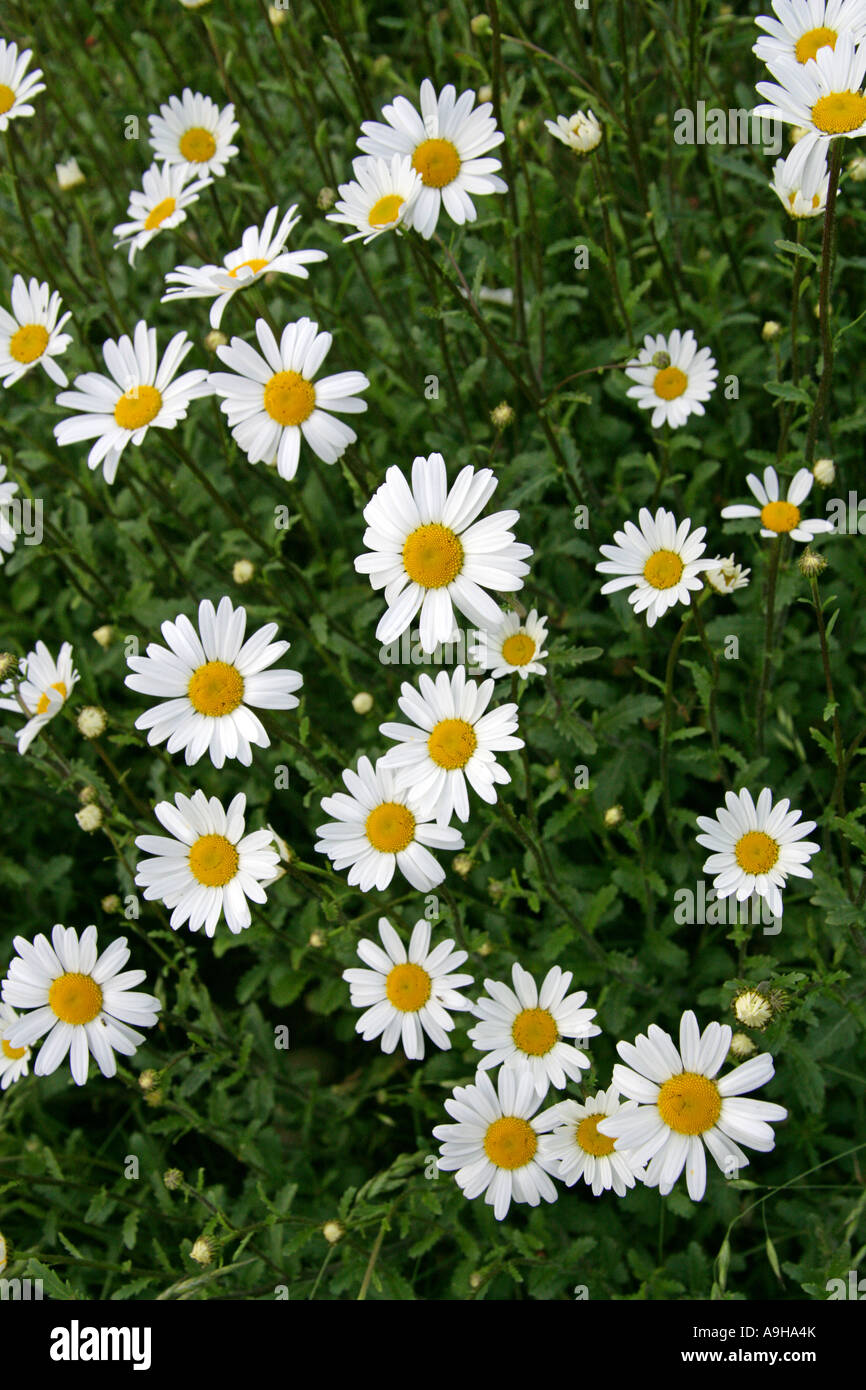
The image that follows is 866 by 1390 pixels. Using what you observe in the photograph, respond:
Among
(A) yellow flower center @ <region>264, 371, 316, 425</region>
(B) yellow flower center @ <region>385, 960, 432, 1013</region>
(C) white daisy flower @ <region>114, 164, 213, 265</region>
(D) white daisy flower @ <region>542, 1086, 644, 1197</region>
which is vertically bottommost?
(D) white daisy flower @ <region>542, 1086, 644, 1197</region>

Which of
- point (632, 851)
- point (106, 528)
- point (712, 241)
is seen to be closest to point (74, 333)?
point (106, 528)

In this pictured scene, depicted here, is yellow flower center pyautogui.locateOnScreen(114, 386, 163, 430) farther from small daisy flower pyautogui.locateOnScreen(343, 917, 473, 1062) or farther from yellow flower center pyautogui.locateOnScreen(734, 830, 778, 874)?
yellow flower center pyautogui.locateOnScreen(734, 830, 778, 874)

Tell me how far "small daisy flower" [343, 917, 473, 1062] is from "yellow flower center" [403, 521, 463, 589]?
3.31 ft

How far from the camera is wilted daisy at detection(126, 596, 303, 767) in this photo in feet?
10.8

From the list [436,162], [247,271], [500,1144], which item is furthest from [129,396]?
[500,1144]

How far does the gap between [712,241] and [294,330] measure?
234 cm

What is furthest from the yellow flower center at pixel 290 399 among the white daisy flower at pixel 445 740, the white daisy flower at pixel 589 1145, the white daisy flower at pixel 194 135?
the white daisy flower at pixel 589 1145

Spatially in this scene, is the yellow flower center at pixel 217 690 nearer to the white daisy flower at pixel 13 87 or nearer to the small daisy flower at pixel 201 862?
the small daisy flower at pixel 201 862

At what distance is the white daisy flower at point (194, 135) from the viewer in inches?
181

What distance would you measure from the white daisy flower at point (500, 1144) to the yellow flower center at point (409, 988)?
30 cm

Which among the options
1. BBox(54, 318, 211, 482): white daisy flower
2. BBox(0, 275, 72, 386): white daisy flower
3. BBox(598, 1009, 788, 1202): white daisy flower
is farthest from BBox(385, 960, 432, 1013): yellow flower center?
BBox(0, 275, 72, 386): white daisy flower

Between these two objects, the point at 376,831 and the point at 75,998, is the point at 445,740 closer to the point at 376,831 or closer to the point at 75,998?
the point at 376,831

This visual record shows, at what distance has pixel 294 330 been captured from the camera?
354 centimetres

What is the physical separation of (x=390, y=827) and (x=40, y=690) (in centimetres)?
142
